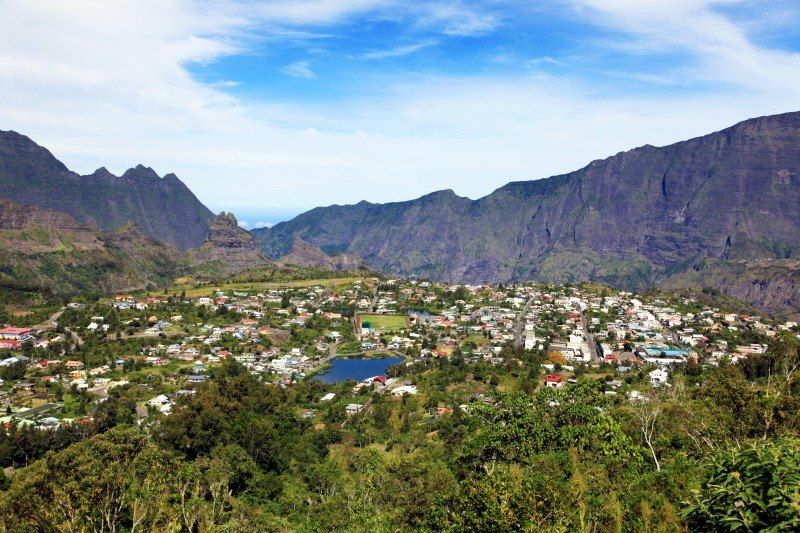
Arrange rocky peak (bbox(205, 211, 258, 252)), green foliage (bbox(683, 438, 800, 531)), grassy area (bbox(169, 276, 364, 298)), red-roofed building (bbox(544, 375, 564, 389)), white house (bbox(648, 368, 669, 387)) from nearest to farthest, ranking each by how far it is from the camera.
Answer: green foliage (bbox(683, 438, 800, 531)) < red-roofed building (bbox(544, 375, 564, 389)) < white house (bbox(648, 368, 669, 387)) < grassy area (bbox(169, 276, 364, 298)) < rocky peak (bbox(205, 211, 258, 252))

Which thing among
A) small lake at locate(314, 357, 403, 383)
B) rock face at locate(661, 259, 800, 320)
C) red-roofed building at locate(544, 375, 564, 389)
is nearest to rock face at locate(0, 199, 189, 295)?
small lake at locate(314, 357, 403, 383)

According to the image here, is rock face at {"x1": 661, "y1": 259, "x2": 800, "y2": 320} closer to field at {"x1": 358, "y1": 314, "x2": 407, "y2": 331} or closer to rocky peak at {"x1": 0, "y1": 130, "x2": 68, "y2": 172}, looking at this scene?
field at {"x1": 358, "y1": 314, "x2": 407, "y2": 331}

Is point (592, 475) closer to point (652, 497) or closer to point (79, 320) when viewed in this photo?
point (652, 497)

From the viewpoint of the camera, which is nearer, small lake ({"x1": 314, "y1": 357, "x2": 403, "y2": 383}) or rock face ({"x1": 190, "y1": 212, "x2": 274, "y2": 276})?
small lake ({"x1": 314, "y1": 357, "x2": 403, "y2": 383})

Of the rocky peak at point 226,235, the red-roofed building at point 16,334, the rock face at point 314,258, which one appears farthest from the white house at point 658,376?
the rock face at point 314,258

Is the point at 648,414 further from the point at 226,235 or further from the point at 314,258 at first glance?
the point at 314,258

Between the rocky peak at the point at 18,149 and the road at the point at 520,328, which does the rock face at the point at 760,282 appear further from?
the rocky peak at the point at 18,149

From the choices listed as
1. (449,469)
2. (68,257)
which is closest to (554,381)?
(449,469)
